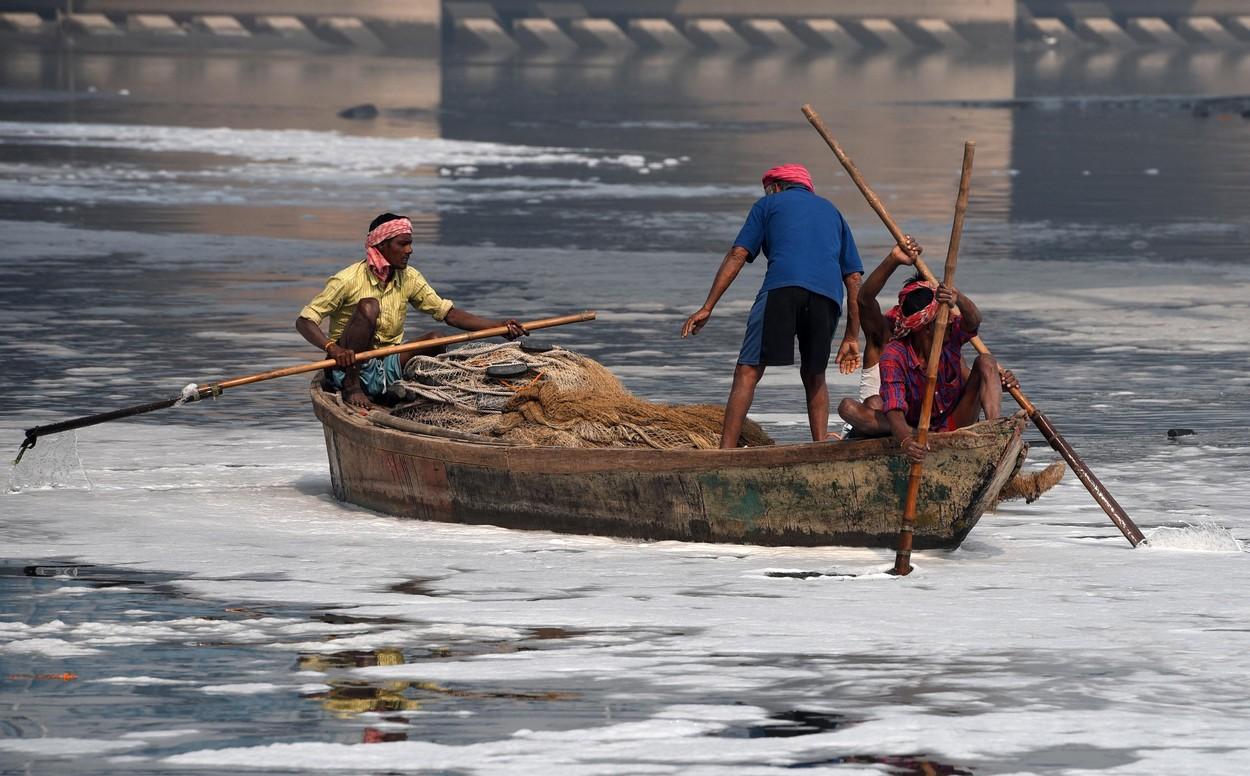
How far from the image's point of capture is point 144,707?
6488 mm

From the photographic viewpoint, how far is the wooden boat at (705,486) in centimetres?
841

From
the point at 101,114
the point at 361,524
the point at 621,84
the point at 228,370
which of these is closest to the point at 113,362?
the point at 228,370

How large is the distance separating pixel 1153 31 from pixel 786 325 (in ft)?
290

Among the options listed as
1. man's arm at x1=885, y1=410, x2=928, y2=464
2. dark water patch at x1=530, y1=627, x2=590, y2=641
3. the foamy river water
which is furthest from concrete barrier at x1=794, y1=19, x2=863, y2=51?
dark water patch at x1=530, y1=627, x2=590, y2=641

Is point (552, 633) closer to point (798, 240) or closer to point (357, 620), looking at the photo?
point (357, 620)

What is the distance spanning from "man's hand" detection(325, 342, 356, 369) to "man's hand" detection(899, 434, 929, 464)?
2.63m

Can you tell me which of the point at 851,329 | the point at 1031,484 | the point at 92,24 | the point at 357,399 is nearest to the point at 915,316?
the point at 1031,484

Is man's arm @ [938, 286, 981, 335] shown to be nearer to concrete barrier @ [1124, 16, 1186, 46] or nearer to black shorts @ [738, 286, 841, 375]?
black shorts @ [738, 286, 841, 375]

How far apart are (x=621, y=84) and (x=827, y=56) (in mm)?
20924

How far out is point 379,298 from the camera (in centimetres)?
1005

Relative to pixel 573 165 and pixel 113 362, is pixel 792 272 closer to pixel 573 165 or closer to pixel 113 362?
pixel 113 362

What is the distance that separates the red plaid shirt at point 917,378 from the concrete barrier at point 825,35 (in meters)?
78.4

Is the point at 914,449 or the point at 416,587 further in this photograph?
the point at 914,449

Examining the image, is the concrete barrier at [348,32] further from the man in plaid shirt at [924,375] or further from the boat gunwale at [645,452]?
the man in plaid shirt at [924,375]
